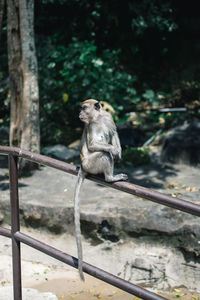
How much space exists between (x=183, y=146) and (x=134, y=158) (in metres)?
0.91

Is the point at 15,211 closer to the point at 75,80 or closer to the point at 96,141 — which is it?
the point at 96,141

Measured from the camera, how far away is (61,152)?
7609mm

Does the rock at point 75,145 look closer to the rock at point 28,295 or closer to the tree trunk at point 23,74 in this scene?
the tree trunk at point 23,74

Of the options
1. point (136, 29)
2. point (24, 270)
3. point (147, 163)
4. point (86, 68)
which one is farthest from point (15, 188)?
point (136, 29)

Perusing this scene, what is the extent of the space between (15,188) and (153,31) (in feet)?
28.3

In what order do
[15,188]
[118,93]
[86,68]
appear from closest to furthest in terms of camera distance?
[15,188], [86,68], [118,93]

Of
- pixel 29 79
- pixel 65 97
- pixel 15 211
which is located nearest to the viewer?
pixel 15 211

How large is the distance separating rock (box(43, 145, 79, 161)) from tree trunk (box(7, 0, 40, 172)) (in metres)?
0.90

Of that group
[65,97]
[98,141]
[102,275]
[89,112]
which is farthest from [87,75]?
[102,275]

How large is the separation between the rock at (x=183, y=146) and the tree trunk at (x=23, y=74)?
2415 millimetres

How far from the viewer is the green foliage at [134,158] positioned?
23.3ft

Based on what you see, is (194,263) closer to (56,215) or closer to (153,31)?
(56,215)

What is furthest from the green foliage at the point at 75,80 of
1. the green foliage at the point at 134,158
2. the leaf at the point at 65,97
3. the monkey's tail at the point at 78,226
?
the monkey's tail at the point at 78,226

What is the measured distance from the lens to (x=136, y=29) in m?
9.16
